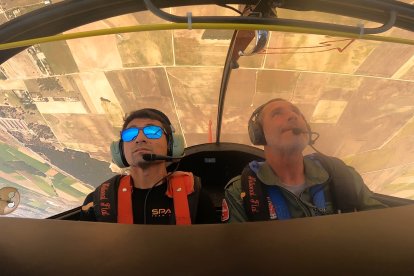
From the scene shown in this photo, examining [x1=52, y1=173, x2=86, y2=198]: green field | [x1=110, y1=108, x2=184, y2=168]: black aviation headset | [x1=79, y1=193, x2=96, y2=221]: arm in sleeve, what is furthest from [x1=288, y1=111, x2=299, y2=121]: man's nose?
[x1=52, y1=173, x2=86, y2=198]: green field

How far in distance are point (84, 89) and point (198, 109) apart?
223cm

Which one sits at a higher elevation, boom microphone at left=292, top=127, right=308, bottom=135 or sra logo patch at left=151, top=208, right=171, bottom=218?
boom microphone at left=292, top=127, right=308, bottom=135

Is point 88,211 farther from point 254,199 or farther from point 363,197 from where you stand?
point 363,197

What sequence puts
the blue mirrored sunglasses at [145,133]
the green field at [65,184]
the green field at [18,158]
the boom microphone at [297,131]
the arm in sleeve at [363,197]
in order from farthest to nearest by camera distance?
the green field at [65,184]
the green field at [18,158]
the blue mirrored sunglasses at [145,133]
the boom microphone at [297,131]
the arm in sleeve at [363,197]

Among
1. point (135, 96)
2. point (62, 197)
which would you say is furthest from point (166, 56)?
point (62, 197)

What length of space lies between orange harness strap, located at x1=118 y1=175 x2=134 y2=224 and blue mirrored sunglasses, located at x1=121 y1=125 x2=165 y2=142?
24cm

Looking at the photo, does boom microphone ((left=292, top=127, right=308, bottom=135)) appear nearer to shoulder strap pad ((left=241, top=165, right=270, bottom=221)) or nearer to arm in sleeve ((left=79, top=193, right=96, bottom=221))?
shoulder strap pad ((left=241, top=165, right=270, bottom=221))

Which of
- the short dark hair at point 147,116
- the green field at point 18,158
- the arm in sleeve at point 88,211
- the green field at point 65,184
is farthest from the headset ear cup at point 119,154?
the green field at point 65,184

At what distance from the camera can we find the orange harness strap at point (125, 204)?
1.49 meters

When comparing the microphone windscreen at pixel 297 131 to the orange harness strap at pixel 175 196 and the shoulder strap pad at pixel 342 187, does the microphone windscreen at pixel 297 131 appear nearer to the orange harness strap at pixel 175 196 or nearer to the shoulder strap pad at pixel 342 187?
the shoulder strap pad at pixel 342 187

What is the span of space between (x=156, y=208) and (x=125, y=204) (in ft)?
0.51

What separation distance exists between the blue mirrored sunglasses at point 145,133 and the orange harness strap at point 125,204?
0.24 m

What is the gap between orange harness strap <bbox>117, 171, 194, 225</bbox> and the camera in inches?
58.4

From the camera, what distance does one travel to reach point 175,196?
5.03ft
